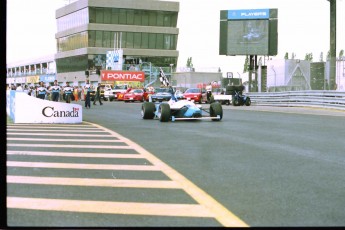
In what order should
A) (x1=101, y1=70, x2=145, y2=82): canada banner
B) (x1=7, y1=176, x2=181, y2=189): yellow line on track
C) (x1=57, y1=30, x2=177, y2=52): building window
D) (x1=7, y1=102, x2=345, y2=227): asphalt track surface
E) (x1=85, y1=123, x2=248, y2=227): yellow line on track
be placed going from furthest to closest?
(x1=57, y1=30, x2=177, y2=52): building window → (x1=101, y1=70, x2=145, y2=82): canada banner → (x1=7, y1=176, x2=181, y2=189): yellow line on track → (x1=7, y1=102, x2=345, y2=227): asphalt track surface → (x1=85, y1=123, x2=248, y2=227): yellow line on track

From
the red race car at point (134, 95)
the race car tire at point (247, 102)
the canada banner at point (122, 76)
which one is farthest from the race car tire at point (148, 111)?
the canada banner at point (122, 76)

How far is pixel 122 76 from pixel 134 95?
21.1 metres

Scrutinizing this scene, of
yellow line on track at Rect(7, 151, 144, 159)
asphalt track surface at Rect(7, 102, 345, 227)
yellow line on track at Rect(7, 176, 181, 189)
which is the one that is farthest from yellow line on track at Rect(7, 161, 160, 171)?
yellow line on track at Rect(7, 151, 144, 159)

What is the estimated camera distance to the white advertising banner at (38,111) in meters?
17.2

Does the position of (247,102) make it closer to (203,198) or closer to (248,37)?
(248,37)

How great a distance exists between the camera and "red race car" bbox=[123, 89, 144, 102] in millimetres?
49062

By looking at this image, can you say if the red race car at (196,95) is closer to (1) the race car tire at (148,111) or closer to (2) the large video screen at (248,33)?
(2) the large video screen at (248,33)

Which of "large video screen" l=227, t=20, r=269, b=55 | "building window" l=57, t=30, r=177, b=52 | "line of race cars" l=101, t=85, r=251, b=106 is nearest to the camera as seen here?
"line of race cars" l=101, t=85, r=251, b=106

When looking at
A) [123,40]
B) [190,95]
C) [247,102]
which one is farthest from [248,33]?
[123,40]

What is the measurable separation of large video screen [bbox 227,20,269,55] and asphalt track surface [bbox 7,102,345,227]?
3755cm

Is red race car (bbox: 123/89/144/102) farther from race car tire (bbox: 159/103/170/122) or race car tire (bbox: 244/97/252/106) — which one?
race car tire (bbox: 159/103/170/122)

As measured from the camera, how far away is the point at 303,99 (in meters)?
32.4

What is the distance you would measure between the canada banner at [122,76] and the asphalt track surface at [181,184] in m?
57.8

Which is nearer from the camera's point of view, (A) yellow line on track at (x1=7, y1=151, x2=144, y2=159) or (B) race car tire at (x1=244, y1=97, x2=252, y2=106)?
(A) yellow line on track at (x1=7, y1=151, x2=144, y2=159)
